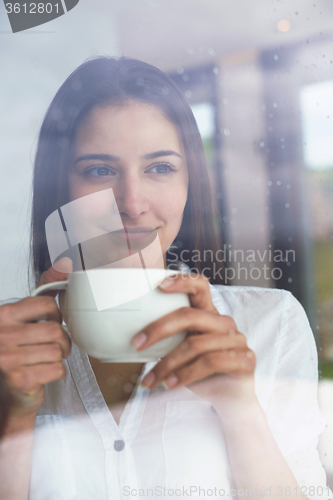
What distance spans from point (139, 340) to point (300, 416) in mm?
198

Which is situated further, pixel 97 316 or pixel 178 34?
pixel 178 34

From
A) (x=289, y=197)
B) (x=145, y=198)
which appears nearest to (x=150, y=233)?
(x=145, y=198)

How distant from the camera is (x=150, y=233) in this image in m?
0.32

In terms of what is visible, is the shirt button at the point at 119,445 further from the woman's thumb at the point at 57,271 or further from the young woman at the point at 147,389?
the woman's thumb at the point at 57,271

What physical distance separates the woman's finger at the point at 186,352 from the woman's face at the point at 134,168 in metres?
0.08

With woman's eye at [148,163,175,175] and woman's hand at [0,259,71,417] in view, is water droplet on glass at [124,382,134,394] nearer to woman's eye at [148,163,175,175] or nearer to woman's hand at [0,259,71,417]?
woman's hand at [0,259,71,417]

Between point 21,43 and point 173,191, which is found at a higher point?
point 21,43

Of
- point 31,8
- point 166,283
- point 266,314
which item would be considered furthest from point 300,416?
point 31,8

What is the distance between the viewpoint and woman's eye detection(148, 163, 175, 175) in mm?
322

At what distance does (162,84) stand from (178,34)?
59 mm

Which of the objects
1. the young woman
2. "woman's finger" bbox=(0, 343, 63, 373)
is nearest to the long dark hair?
the young woman

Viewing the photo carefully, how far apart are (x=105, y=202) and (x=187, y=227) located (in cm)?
8

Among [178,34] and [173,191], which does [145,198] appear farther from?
[178,34]

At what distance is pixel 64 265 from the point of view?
0.30m
